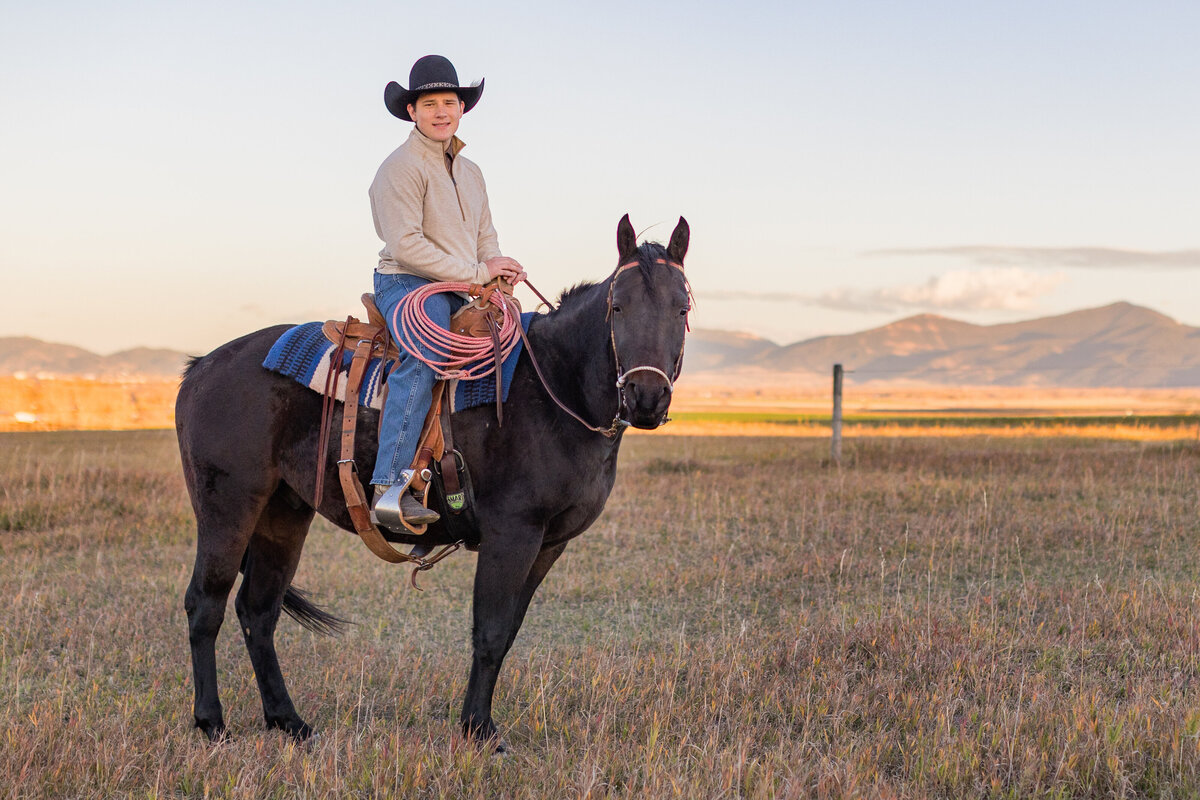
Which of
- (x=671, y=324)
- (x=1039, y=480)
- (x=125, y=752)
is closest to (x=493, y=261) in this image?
(x=671, y=324)

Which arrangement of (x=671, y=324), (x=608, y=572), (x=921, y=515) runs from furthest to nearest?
1. (x=921, y=515)
2. (x=608, y=572)
3. (x=671, y=324)

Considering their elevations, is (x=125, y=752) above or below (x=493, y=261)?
below

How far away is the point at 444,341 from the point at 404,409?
1.34 feet

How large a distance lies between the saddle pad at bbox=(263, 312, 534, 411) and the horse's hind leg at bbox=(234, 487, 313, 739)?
0.79 metres

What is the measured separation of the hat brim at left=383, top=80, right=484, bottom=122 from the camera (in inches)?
197

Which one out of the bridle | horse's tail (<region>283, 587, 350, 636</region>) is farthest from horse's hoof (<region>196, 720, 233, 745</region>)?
the bridle

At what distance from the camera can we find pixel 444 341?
4590 millimetres

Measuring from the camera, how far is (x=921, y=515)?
11.6 m

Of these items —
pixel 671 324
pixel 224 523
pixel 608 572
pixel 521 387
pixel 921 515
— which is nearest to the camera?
pixel 671 324

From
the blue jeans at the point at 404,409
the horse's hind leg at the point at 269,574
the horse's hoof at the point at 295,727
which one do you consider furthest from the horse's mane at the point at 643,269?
the horse's hoof at the point at 295,727

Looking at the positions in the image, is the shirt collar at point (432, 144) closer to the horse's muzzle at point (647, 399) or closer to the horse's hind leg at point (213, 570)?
the horse's muzzle at point (647, 399)

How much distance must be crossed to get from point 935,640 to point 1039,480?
9823 millimetres

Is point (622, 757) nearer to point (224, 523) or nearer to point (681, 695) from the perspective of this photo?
point (681, 695)

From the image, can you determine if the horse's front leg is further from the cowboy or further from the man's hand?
the man's hand
